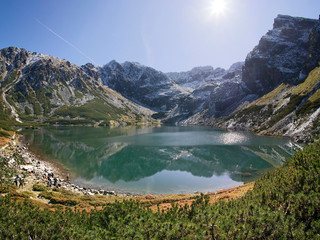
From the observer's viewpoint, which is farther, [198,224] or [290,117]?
[290,117]

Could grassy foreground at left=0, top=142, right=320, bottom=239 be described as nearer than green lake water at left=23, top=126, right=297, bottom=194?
Yes

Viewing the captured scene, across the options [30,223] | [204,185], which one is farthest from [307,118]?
[30,223]

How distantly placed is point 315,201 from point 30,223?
16.2 metres

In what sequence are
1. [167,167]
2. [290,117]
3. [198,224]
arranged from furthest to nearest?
[290,117]
[167,167]
[198,224]

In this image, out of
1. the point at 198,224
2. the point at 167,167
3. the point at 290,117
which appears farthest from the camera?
the point at 290,117

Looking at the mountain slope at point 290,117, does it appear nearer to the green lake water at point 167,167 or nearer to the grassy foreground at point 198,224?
the green lake water at point 167,167

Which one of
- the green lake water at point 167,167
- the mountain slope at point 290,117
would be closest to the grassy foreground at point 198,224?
the green lake water at point 167,167

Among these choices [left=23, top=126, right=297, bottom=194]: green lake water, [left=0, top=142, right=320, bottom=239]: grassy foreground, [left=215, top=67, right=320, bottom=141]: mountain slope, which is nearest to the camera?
[left=0, top=142, right=320, bottom=239]: grassy foreground

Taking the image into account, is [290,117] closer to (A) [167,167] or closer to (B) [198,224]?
(A) [167,167]

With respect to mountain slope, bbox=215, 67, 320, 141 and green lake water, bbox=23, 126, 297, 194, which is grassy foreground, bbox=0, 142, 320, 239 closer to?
green lake water, bbox=23, 126, 297, 194

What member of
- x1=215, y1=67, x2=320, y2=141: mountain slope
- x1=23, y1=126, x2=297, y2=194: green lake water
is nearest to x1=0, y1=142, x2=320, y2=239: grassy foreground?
x1=23, y1=126, x2=297, y2=194: green lake water

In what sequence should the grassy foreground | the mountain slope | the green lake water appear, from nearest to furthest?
the grassy foreground, the green lake water, the mountain slope

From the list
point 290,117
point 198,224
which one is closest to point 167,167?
point 198,224

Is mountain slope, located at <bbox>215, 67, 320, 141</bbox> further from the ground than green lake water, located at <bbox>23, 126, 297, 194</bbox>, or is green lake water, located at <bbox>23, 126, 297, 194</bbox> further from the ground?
mountain slope, located at <bbox>215, 67, 320, 141</bbox>
